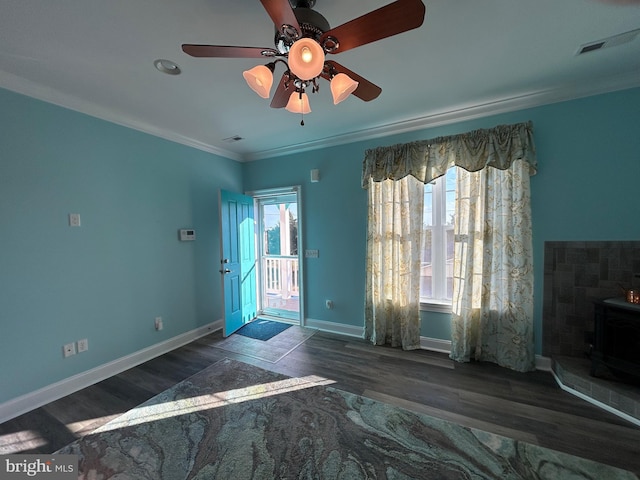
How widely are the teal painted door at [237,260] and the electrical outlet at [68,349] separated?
4.84ft

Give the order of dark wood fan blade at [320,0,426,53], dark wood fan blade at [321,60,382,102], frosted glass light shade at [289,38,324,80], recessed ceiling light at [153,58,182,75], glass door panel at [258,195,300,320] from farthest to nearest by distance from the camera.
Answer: glass door panel at [258,195,300,320]
recessed ceiling light at [153,58,182,75]
dark wood fan blade at [321,60,382,102]
frosted glass light shade at [289,38,324,80]
dark wood fan blade at [320,0,426,53]

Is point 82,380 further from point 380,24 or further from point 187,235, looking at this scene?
point 380,24

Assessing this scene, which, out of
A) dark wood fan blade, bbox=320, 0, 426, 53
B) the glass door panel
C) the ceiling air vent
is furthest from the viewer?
the glass door panel

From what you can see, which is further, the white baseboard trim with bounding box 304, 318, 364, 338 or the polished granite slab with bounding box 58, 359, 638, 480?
the white baseboard trim with bounding box 304, 318, 364, 338

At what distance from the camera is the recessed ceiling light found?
71.8 inches

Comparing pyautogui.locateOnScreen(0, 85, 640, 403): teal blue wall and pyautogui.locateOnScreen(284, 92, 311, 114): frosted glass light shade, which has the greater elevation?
pyautogui.locateOnScreen(284, 92, 311, 114): frosted glass light shade

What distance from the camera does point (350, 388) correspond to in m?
2.30

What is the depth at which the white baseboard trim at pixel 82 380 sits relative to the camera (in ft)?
6.56

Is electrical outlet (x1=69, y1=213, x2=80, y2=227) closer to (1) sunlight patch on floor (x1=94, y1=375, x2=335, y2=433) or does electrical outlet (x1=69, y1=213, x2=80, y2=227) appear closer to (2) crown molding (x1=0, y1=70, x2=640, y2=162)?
(2) crown molding (x1=0, y1=70, x2=640, y2=162)

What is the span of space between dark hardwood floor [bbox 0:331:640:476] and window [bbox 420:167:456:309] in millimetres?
726

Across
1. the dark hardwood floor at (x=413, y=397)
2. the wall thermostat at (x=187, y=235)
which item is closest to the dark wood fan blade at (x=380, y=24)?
the dark hardwood floor at (x=413, y=397)

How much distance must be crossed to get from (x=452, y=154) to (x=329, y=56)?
5.36ft

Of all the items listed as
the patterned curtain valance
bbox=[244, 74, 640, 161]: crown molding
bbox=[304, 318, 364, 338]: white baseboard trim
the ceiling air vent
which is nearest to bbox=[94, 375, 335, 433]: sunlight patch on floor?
bbox=[304, 318, 364, 338]: white baseboard trim

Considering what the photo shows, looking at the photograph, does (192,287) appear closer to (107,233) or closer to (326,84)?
(107,233)
